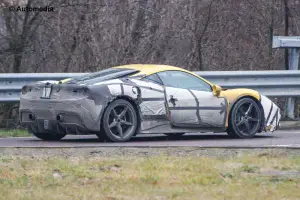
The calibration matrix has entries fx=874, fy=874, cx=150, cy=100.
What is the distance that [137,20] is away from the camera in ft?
65.0

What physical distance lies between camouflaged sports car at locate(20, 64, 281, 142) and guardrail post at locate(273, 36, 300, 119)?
3399 millimetres

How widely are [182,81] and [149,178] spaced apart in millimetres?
4691

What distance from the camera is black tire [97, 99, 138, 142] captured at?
1191 cm

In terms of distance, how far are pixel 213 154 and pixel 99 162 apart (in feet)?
5.48

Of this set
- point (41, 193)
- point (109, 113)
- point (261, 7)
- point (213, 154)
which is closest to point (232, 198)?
point (41, 193)

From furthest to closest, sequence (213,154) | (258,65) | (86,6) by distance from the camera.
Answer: (258,65) < (86,6) < (213,154)

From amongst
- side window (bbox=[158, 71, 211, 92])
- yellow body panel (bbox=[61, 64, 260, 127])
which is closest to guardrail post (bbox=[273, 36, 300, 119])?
yellow body panel (bbox=[61, 64, 260, 127])

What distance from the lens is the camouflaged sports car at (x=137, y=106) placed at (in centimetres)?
1187

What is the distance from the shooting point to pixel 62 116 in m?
12.0

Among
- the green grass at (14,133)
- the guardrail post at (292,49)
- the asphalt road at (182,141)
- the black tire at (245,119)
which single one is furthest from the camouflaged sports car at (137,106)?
the guardrail post at (292,49)

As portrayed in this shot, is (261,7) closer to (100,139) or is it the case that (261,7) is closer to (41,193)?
(100,139)

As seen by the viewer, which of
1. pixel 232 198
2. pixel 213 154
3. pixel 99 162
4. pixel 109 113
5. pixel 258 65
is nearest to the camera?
pixel 232 198

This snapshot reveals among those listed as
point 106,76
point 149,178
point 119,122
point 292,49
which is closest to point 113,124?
point 119,122

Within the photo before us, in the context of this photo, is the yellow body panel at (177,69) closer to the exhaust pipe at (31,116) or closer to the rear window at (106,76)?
the rear window at (106,76)
